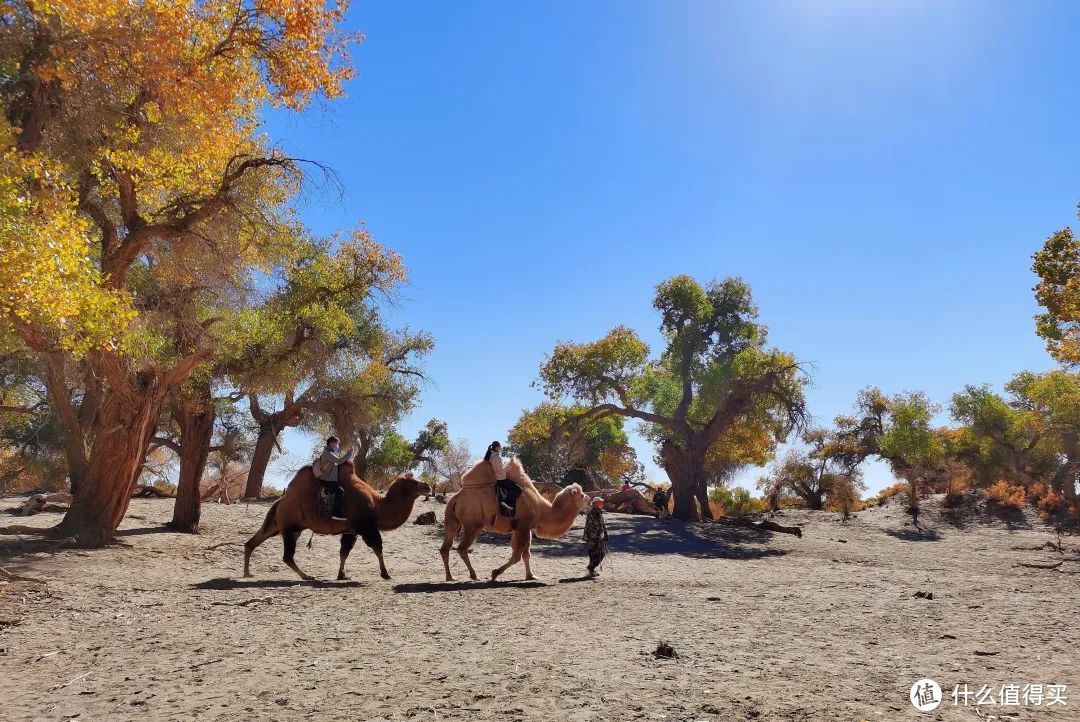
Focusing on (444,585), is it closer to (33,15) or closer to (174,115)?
(174,115)

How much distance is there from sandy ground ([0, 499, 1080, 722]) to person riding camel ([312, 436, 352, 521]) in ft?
4.40

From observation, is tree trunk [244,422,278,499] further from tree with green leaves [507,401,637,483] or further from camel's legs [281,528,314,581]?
camel's legs [281,528,314,581]

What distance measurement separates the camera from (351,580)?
12133mm

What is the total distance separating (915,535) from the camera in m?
28.1

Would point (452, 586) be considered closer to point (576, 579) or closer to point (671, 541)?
point (576, 579)

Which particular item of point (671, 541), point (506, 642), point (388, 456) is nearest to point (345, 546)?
point (506, 642)

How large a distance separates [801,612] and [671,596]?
2.22 m

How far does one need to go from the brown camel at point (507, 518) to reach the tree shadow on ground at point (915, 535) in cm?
1931

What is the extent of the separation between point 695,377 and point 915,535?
36.2ft

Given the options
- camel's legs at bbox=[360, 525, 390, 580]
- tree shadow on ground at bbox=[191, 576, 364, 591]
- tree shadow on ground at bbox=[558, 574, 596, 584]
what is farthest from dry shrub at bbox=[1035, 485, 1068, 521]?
tree shadow on ground at bbox=[191, 576, 364, 591]

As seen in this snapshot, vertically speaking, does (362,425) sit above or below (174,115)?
below

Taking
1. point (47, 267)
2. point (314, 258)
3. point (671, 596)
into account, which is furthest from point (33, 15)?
point (671, 596)

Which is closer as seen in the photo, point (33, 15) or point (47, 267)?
point (47, 267)

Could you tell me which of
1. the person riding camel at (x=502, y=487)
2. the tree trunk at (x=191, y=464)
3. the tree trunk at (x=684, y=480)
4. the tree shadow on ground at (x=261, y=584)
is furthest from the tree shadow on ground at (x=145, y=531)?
the tree trunk at (x=684, y=480)
